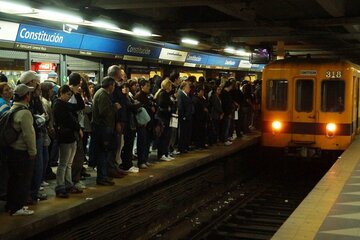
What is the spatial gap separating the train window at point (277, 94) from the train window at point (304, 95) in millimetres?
289

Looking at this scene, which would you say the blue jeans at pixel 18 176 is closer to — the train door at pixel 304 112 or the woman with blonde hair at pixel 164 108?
the woman with blonde hair at pixel 164 108

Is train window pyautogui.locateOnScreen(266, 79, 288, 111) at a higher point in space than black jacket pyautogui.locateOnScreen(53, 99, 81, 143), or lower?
higher

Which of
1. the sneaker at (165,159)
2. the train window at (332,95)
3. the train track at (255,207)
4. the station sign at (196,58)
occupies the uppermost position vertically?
the station sign at (196,58)

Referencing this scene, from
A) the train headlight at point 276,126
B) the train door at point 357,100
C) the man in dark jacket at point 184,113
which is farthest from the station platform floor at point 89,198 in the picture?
the train door at point 357,100

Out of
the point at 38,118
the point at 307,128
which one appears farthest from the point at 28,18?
the point at 307,128

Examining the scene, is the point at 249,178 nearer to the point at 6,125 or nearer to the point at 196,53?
the point at 196,53

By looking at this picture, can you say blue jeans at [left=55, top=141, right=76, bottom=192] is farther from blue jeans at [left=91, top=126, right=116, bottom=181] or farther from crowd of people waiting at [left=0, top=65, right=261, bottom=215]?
blue jeans at [left=91, top=126, right=116, bottom=181]

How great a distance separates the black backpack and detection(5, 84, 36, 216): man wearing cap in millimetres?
37

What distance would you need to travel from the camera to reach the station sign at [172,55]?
15656 mm

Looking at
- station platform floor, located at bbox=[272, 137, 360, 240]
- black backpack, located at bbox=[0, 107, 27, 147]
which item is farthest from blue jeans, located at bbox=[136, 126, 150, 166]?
black backpack, located at bbox=[0, 107, 27, 147]

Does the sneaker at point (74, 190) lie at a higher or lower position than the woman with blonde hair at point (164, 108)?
lower

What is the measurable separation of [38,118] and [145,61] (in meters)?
8.79

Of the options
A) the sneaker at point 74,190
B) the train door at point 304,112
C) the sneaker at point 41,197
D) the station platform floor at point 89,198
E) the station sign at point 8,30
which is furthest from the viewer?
the train door at point 304,112

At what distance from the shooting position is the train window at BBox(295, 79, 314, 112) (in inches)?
483
